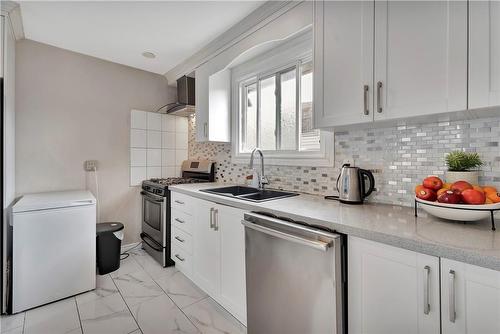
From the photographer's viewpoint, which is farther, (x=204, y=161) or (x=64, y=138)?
(x=204, y=161)

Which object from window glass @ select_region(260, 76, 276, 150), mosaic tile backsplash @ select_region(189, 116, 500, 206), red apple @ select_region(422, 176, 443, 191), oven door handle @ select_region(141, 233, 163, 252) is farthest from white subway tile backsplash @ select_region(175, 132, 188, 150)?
red apple @ select_region(422, 176, 443, 191)

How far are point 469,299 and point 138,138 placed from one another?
10.9 ft

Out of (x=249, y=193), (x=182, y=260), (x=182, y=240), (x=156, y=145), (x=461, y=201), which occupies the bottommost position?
(x=182, y=260)

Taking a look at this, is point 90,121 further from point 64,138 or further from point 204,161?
point 204,161

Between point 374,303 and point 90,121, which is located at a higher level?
point 90,121

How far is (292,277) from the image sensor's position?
1266 millimetres

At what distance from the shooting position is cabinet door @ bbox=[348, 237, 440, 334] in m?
0.85

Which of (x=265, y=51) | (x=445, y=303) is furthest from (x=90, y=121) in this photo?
(x=445, y=303)

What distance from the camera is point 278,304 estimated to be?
1.34 meters

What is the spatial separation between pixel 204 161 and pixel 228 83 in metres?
1.03

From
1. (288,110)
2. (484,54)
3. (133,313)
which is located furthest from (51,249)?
(484,54)

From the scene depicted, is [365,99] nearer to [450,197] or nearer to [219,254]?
[450,197]

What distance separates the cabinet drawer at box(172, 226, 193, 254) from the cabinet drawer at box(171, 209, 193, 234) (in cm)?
4

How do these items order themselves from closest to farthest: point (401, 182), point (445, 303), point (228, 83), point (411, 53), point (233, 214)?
point (445, 303) → point (411, 53) → point (401, 182) → point (233, 214) → point (228, 83)
